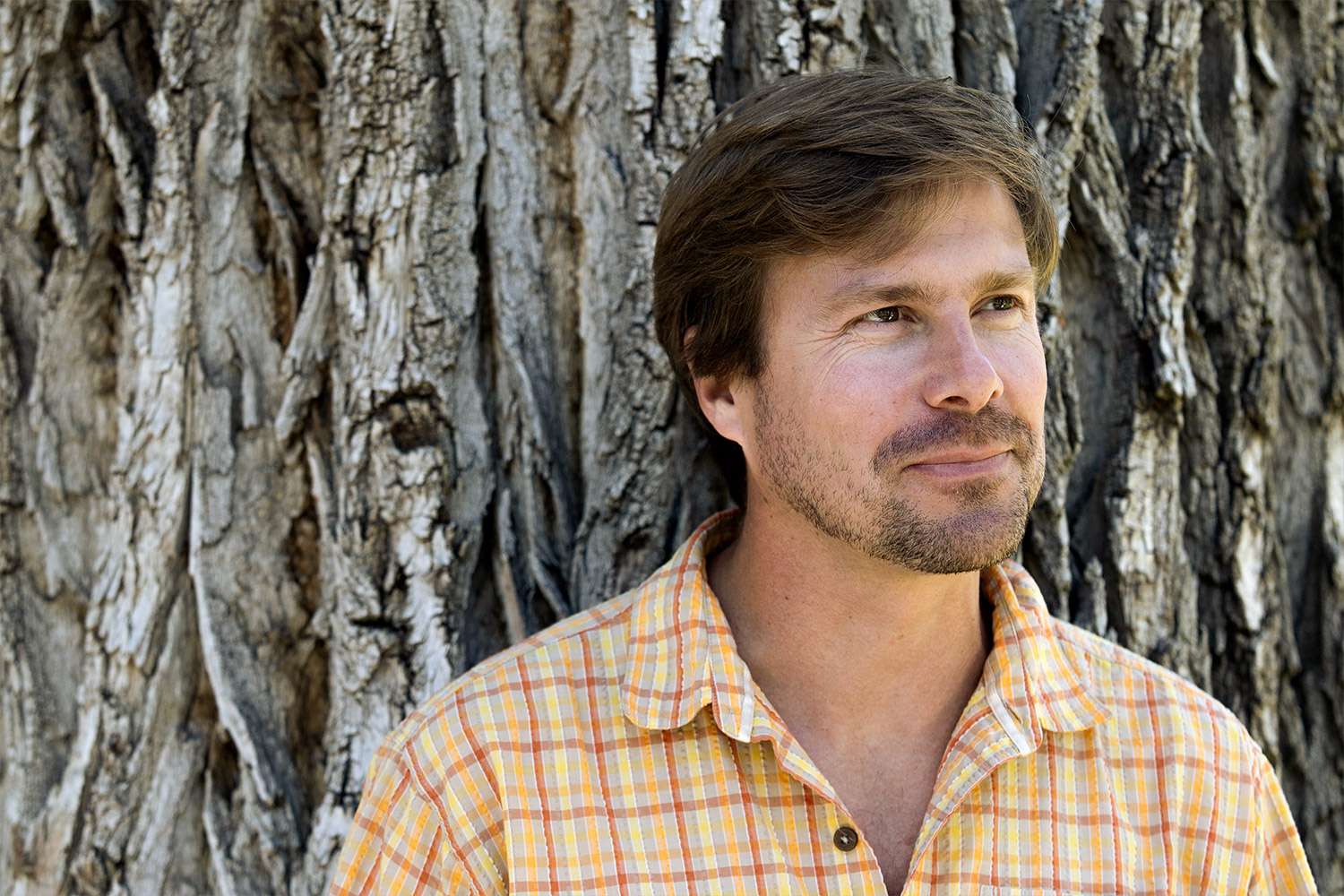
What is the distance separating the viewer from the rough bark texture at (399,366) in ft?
6.92

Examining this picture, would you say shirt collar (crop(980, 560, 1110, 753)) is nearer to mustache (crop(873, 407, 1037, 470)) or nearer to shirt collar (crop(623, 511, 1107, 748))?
shirt collar (crop(623, 511, 1107, 748))

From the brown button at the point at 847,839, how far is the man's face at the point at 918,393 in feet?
1.38

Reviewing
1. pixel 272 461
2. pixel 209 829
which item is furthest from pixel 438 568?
pixel 209 829

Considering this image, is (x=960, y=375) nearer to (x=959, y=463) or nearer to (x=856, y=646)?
(x=959, y=463)

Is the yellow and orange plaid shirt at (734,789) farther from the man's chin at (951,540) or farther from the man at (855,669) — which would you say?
the man's chin at (951,540)

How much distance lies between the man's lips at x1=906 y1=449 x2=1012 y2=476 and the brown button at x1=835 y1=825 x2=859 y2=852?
569 millimetres

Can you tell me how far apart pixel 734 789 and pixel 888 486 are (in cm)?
54

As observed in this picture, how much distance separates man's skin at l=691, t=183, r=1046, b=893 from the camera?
1.65 m

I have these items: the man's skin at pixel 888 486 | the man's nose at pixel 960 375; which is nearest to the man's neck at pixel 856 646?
the man's skin at pixel 888 486

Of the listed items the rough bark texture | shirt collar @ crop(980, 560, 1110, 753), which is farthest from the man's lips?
the rough bark texture

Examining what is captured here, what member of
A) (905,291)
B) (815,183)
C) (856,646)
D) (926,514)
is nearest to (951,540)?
(926,514)

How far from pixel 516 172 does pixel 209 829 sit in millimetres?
1522

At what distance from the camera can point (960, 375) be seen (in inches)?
64.2

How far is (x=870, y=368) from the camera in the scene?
1.68 m
